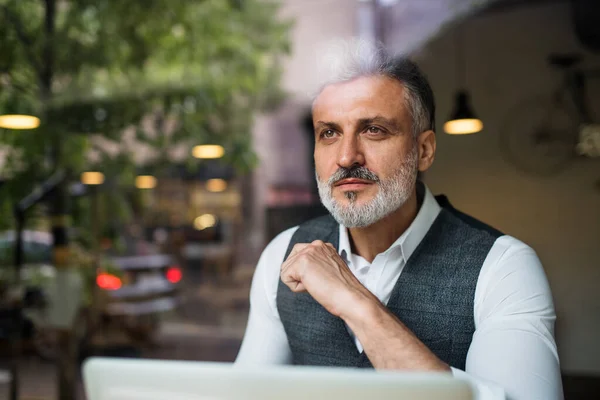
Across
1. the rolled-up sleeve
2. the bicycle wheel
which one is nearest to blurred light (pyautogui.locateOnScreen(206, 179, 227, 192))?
the bicycle wheel

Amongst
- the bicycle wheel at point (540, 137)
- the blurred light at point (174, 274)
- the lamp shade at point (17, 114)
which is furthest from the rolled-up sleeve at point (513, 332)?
the lamp shade at point (17, 114)

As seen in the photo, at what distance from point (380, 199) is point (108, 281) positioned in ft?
7.23

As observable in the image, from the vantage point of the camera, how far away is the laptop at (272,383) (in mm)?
710

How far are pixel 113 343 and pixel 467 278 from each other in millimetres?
2272

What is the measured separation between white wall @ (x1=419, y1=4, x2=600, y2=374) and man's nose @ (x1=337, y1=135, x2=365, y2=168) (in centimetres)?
22

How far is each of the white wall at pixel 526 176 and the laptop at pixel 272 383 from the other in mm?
775

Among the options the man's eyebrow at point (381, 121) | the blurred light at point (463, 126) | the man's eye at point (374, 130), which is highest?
the blurred light at point (463, 126)

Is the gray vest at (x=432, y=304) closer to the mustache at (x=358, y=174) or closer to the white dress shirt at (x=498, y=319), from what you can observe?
the white dress shirt at (x=498, y=319)

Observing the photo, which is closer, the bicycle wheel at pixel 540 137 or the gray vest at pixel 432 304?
the gray vest at pixel 432 304

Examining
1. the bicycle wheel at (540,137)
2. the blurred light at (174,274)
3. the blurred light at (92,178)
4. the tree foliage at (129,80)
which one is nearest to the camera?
the bicycle wheel at (540,137)

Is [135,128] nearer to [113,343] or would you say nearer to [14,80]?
[14,80]

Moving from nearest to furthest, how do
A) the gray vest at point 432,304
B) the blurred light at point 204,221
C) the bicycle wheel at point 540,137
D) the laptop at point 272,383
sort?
1. the laptop at point 272,383
2. the gray vest at point 432,304
3. the bicycle wheel at point 540,137
4. the blurred light at point 204,221

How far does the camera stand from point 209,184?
2.84 m

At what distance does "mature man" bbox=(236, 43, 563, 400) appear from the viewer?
1145 millimetres
